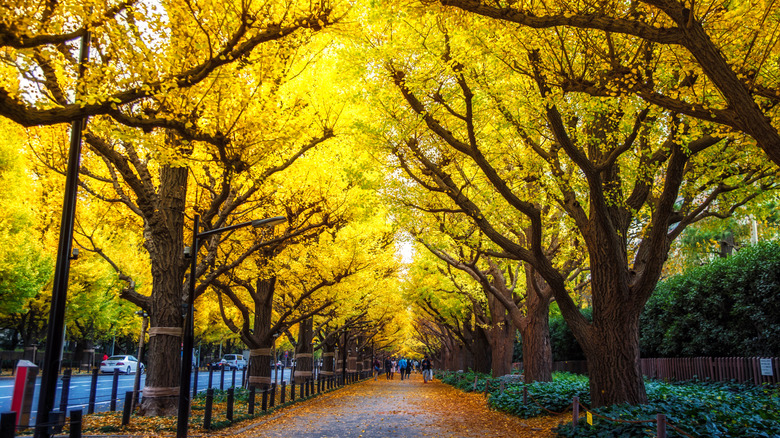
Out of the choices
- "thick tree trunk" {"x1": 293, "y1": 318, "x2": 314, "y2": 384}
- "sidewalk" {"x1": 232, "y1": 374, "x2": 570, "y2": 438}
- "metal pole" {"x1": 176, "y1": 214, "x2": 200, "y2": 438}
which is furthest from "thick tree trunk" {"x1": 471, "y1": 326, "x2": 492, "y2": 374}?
"metal pole" {"x1": 176, "y1": 214, "x2": 200, "y2": 438}

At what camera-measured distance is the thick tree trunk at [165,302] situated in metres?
11.6

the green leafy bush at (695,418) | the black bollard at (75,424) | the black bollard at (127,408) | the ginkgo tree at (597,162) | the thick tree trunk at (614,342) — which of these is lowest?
the black bollard at (127,408)

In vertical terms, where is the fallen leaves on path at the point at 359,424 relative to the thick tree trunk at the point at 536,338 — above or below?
below

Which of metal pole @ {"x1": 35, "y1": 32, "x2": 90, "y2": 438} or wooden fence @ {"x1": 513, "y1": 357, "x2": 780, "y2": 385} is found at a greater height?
metal pole @ {"x1": 35, "y1": 32, "x2": 90, "y2": 438}

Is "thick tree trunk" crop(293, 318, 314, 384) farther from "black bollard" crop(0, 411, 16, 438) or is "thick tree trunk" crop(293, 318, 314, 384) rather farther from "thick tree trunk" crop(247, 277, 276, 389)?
"black bollard" crop(0, 411, 16, 438)

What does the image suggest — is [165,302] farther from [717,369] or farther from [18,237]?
[18,237]

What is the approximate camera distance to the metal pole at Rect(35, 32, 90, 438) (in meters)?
5.98

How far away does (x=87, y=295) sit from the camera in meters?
33.2

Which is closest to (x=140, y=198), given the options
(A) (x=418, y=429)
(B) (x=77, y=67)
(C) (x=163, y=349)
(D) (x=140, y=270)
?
(C) (x=163, y=349)

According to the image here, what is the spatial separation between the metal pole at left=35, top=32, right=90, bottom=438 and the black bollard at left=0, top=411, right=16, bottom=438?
3.73 feet

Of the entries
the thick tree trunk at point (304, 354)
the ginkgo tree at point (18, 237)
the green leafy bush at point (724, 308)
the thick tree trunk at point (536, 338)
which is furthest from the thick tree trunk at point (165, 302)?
the green leafy bush at point (724, 308)

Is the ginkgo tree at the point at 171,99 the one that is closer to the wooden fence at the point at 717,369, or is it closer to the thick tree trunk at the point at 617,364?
the thick tree trunk at the point at 617,364

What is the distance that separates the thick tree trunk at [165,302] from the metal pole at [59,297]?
16.1 feet

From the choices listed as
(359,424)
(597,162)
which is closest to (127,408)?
(359,424)
